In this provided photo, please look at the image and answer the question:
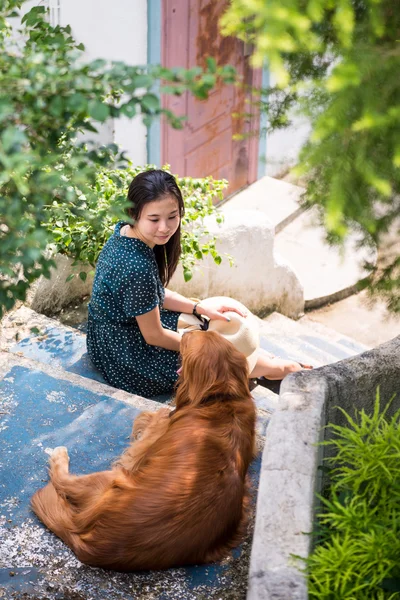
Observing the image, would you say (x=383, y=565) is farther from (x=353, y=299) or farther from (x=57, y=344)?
(x=353, y=299)

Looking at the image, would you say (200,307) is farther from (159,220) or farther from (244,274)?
(244,274)

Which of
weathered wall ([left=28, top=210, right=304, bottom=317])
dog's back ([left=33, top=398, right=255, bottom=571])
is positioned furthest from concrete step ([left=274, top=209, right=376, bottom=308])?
dog's back ([left=33, top=398, right=255, bottom=571])

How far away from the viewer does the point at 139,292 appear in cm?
427

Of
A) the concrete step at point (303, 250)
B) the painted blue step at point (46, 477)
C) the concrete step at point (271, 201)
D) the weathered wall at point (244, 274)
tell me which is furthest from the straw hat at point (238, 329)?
the concrete step at point (271, 201)

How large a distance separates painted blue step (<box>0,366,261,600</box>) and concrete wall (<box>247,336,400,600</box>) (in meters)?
0.67

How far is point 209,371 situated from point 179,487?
0.68 metres

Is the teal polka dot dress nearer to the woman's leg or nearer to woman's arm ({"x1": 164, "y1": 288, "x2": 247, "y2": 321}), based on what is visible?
woman's arm ({"x1": 164, "y1": 288, "x2": 247, "y2": 321})

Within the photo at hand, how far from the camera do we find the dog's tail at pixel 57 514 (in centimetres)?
306

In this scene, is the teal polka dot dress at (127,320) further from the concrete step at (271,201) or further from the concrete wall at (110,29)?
the concrete step at (271,201)

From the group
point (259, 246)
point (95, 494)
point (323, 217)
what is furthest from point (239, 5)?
point (259, 246)

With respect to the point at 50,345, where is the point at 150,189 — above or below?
above

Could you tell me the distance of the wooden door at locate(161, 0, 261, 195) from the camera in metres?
7.73

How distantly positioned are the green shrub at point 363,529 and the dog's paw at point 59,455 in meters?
1.23

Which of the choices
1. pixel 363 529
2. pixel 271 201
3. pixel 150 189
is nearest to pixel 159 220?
pixel 150 189
